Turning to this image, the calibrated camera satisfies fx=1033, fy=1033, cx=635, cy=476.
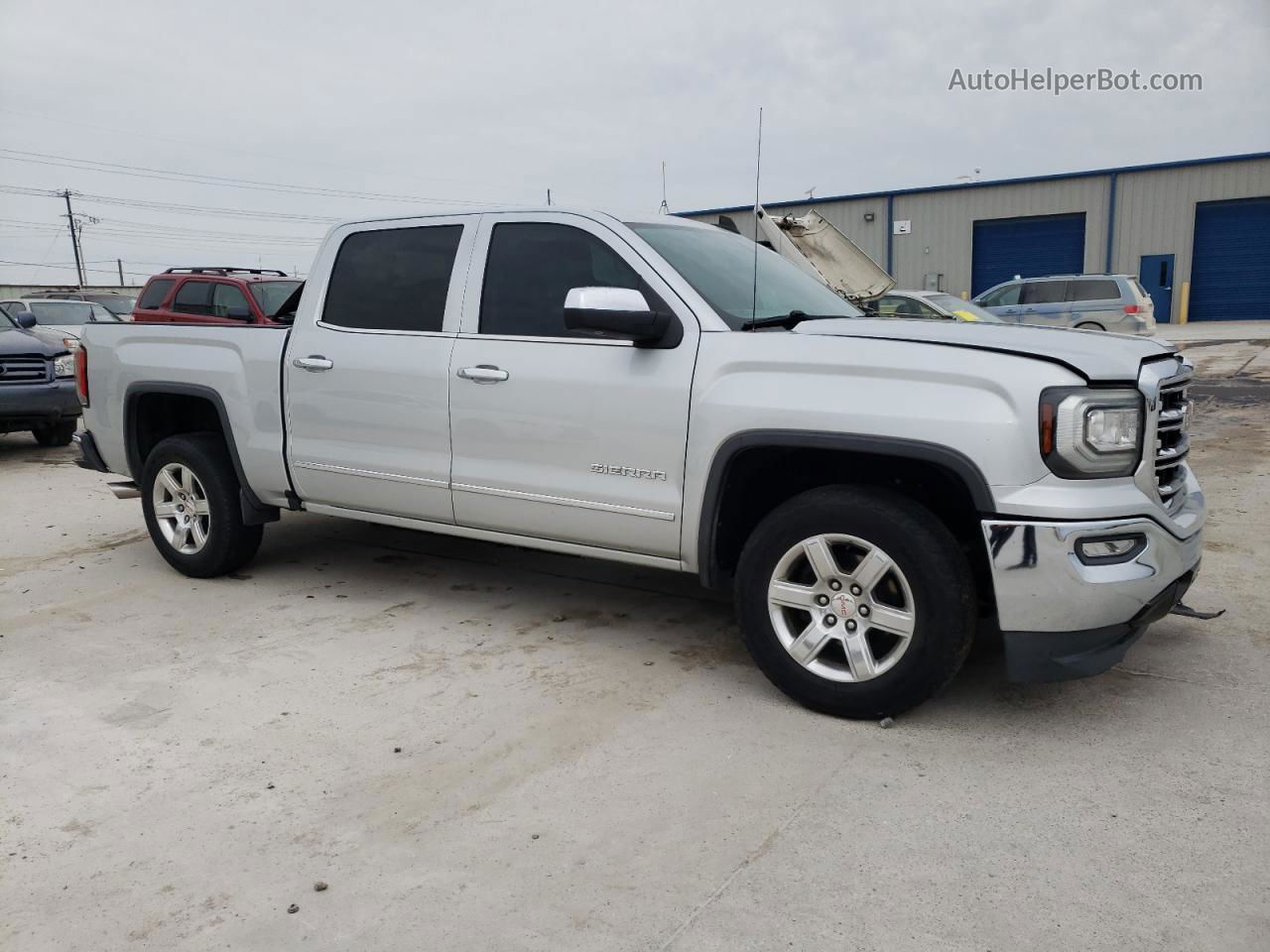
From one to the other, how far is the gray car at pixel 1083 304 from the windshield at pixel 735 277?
15999 millimetres

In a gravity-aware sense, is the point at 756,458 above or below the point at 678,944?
above

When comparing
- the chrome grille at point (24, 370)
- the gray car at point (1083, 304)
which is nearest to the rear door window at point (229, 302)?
the chrome grille at point (24, 370)

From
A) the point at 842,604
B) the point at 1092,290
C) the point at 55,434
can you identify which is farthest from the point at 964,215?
the point at 842,604

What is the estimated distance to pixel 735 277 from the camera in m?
4.41

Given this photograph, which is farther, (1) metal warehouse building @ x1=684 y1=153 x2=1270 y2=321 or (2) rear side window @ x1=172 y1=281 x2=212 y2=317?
(1) metal warehouse building @ x1=684 y1=153 x2=1270 y2=321

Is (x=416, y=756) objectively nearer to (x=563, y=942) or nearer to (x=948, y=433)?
(x=563, y=942)

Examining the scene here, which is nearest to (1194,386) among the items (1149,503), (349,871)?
(1149,503)

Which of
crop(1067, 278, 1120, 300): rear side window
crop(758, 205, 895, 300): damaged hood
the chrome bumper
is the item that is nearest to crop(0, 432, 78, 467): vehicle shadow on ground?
the chrome bumper

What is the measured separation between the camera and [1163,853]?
279cm

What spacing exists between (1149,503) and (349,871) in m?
2.69

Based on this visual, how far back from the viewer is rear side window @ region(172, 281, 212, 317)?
36.0 ft

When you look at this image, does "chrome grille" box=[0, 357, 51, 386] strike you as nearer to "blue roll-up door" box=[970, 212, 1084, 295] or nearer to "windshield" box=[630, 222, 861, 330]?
"windshield" box=[630, 222, 861, 330]

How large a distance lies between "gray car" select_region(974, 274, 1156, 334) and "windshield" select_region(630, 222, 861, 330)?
16.0 meters

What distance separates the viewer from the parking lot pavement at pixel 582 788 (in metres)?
2.57
